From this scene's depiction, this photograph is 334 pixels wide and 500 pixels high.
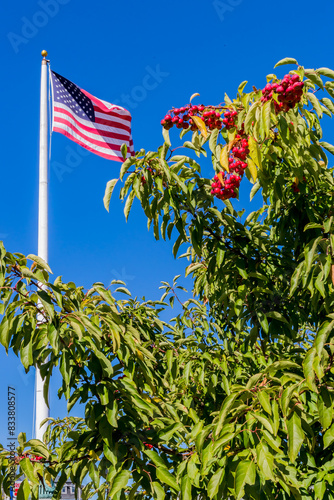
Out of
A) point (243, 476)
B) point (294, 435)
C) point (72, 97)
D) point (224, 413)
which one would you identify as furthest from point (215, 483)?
point (72, 97)

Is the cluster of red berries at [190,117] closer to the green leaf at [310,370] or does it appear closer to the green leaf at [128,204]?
the green leaf at [128,204]

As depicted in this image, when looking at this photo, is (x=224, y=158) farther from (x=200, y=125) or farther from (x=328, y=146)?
(x=328, y=146)

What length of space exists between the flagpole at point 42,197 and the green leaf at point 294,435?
388cm

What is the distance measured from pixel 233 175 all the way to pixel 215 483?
166 cm

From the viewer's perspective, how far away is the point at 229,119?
3170 mm

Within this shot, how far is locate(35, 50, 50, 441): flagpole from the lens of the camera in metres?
6.03

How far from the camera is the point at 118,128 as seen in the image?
949cm

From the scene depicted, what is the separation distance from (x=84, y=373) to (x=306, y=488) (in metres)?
1.24

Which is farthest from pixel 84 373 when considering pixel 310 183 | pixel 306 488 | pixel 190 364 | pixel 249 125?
pixel 310 183

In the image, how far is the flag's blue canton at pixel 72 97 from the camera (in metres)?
8.80

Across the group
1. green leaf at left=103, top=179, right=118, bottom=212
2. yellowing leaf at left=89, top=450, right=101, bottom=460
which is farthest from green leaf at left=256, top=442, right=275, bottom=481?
green leaf at left=103, top=179, right=118, bottom=212

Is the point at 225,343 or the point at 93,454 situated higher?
the point at 225,343

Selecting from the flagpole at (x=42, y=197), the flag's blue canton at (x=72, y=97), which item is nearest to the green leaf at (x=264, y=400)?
the flagpole at (x=42, y=197)

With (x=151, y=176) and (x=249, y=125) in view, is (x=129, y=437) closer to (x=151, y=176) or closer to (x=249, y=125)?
(x=151, y=176)
